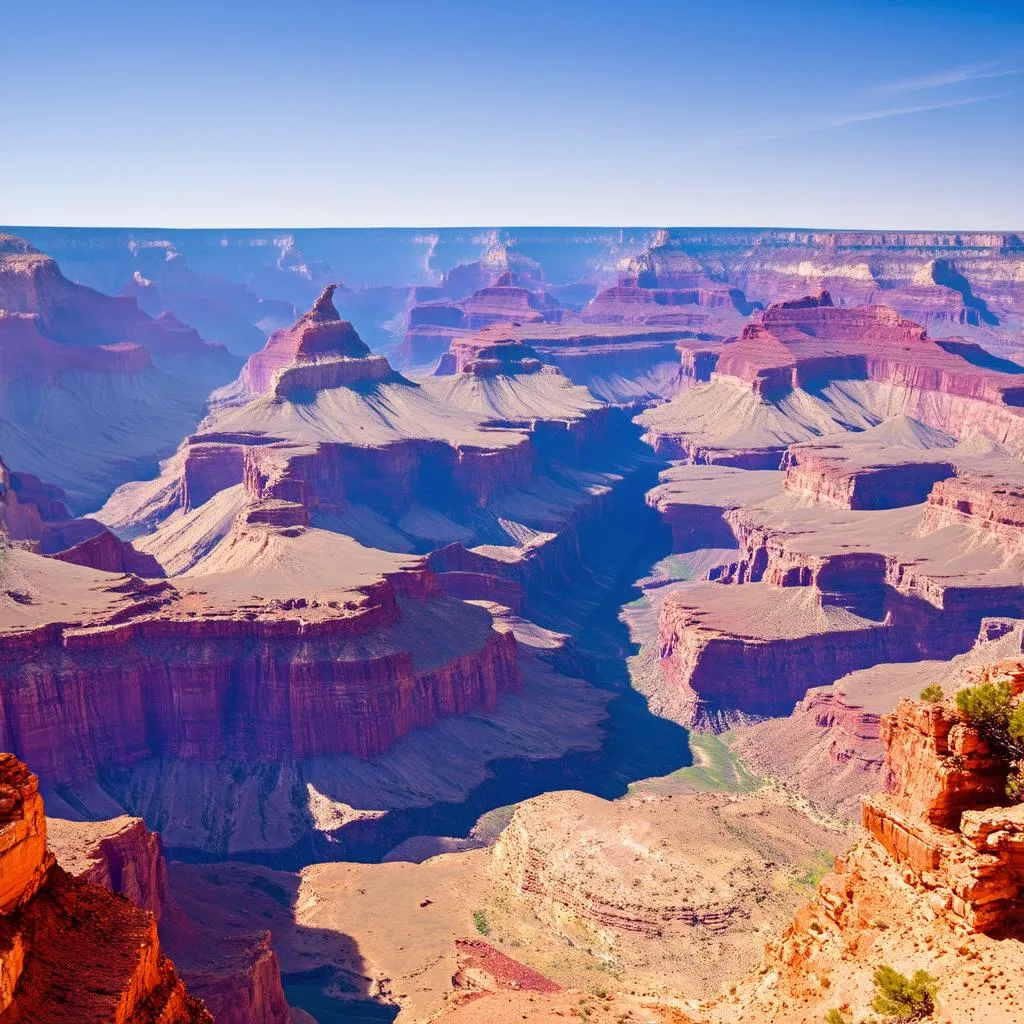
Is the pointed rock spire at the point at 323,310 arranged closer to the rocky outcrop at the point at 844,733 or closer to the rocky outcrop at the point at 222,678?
the rocky outcrop at the point at 222,678

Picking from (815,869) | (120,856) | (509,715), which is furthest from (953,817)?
(509,715)

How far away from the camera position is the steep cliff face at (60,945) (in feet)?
70.0

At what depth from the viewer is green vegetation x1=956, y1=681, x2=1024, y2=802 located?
28.4m

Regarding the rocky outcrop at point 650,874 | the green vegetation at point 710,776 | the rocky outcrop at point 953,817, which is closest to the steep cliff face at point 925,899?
the rocky outcrop at point 953,817

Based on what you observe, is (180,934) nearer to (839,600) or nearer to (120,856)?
(120,856)

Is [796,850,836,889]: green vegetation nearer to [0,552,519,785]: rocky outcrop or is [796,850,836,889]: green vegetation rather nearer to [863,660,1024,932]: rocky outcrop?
[863,660,1024,932]: rocky outcrop

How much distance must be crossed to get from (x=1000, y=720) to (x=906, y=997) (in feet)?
22.4

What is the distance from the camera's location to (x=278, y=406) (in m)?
180

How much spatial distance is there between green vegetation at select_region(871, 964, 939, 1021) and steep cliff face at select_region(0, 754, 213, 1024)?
12.5 meters

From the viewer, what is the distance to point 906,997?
2508 cm

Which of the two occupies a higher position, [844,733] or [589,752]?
[844,733]

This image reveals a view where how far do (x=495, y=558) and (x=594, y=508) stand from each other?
3955 cm

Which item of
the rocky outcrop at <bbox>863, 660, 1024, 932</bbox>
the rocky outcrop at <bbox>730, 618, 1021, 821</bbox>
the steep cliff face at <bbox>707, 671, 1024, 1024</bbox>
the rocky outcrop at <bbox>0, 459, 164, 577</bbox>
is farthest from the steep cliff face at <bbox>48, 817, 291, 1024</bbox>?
the rocky outcrop at <bbox>0, 459, 164, 577</bbox>

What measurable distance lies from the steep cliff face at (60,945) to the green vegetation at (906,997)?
41.1ft
